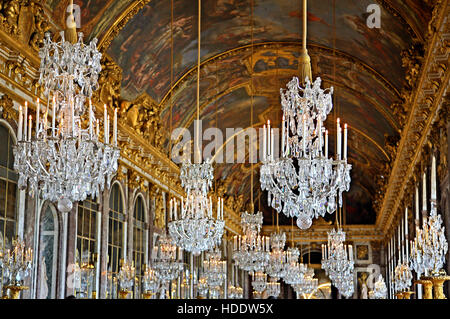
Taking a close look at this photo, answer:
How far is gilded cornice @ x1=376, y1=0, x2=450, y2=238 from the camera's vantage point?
12.3 m

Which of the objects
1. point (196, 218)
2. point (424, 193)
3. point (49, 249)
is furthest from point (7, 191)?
point (424, 193)

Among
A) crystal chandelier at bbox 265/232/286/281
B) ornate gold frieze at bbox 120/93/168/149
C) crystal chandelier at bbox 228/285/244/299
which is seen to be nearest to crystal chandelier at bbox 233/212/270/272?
crystal chandelier at bbox 265/232/286/281

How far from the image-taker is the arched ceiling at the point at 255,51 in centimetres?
1742

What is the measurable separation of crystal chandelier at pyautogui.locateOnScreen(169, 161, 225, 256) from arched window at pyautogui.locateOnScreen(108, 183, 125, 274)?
7891mm

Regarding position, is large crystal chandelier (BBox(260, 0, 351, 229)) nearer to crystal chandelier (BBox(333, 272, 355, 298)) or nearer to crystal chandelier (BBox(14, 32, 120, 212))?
crystal chandelier (BBox(14, 32, 120, 212))

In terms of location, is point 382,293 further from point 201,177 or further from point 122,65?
point 201,177

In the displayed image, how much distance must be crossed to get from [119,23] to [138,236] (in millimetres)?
7434

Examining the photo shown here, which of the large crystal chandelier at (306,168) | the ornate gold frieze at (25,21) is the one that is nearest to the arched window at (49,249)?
the ornate gold frieze at (25,21)

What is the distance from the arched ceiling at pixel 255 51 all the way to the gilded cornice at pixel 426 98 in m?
1.62

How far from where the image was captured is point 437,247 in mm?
11000

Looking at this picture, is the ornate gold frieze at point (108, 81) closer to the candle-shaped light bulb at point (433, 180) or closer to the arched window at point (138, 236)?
the arched window at point (138, 236)
